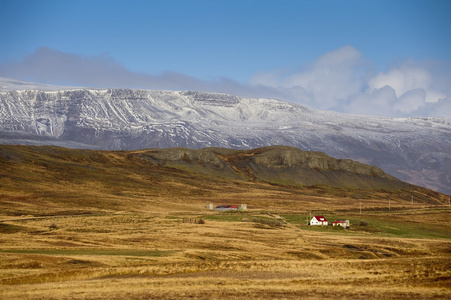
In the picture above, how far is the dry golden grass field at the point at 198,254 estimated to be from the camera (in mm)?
34219

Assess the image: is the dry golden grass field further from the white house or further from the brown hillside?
the white house

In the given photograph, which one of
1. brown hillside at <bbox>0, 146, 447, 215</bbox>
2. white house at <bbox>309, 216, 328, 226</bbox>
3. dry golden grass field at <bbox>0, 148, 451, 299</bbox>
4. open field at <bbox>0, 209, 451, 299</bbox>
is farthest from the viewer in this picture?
brown hillside at <bbox>0, 146, 447, 215</bbox>

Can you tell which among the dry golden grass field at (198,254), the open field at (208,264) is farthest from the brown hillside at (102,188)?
the open field at (208,264)

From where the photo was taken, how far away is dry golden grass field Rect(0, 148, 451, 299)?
34.2 metres

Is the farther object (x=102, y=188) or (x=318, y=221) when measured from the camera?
(x=102, y=188)

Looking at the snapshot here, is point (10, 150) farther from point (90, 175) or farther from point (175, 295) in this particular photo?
point (175, 295)

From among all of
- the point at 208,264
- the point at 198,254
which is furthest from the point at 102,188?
the point at 208,264

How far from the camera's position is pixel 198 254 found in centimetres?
5125

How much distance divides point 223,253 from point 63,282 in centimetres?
1940

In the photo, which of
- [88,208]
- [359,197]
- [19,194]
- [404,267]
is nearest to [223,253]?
[404,267]

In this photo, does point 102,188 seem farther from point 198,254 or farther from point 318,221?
point 198,254

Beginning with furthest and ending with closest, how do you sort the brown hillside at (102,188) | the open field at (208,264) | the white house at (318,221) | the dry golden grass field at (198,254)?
the brown hillside at (102,188), the white house at (318,221), the dry golden grass field at (198,254), the open field at (208,264)

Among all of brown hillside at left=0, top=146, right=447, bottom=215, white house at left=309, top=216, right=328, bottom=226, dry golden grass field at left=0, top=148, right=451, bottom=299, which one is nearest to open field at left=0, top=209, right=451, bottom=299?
dry golden grass field at left=0, top=148, right=451, bottom=299

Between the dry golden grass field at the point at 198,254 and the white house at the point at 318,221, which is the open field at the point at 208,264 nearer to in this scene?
the dry golden grass field at the point at 198,254
